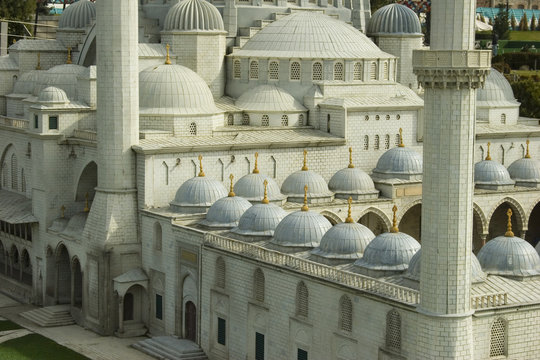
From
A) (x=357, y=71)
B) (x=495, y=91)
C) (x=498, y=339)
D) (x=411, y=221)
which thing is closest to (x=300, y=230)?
(x=498, y=339)

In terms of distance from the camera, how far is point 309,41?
5275 centimetres

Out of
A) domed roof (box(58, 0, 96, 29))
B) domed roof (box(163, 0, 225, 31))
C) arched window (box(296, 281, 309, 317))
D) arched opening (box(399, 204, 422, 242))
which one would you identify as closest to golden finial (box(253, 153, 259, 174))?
arched opening (box(399, 204, 422, 242))

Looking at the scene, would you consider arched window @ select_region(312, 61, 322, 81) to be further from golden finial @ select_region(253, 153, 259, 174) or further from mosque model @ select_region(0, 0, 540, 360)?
golden finial @ select_region(253, 153, 259, 174)

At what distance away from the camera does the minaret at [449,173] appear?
3150 cm

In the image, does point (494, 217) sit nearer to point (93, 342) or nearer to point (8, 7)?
point (93, 342)

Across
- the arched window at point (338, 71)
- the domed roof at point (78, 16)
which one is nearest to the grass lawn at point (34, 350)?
the arched window at point (338, 71)

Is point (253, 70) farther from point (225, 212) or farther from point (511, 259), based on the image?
point (511, 259)

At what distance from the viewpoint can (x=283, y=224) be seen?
130 feet

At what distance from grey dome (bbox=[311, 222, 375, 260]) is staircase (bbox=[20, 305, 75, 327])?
12236 millimetres

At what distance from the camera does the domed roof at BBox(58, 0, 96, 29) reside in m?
58.3

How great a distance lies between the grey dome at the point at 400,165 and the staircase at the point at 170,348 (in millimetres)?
11651

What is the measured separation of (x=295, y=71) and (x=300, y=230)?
14495 mm

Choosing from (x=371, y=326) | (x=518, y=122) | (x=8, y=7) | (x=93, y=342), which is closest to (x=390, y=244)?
(x=371, y=326)

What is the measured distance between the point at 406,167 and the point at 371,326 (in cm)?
1565
